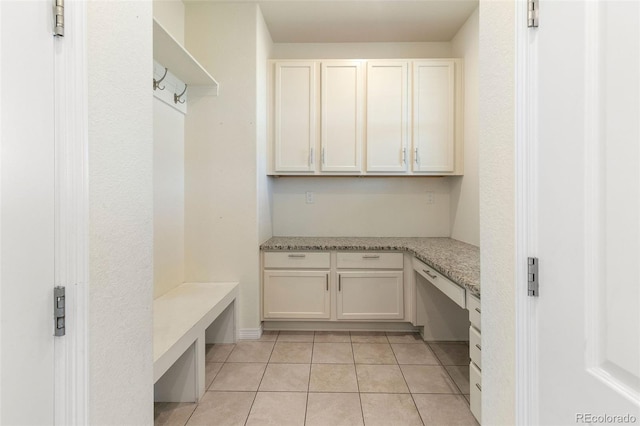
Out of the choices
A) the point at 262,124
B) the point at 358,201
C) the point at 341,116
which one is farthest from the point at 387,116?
the point at 262,124

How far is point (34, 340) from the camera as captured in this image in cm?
64

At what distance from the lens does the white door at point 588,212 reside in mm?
549

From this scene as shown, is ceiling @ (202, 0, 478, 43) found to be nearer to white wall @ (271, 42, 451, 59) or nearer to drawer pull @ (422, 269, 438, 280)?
white wall @ (271, 42, 451, 59)

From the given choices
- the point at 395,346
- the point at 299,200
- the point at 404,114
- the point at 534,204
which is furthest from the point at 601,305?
the point at 299,200

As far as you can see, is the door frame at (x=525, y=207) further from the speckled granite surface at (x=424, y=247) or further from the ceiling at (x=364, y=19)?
the ceiling at (x=364, y=19)

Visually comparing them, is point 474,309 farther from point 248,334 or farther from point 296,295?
point 248,334

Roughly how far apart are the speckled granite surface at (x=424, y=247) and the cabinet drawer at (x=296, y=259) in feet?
0.17

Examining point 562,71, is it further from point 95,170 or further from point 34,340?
point 34,340

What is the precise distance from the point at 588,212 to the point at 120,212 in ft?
3.71

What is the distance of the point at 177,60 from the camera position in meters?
2.12

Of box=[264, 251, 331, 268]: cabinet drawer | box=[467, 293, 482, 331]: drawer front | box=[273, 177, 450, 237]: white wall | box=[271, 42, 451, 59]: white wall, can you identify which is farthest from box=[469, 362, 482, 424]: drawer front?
box=[271, 42, 451, 59]: white wall

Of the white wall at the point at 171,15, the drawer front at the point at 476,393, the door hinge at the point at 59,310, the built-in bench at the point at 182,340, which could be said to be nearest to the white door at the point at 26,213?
the door hinge at the point at 59,310

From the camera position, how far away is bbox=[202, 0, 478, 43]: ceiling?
8.61ft

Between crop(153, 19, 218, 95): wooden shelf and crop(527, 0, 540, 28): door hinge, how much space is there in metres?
1.68
